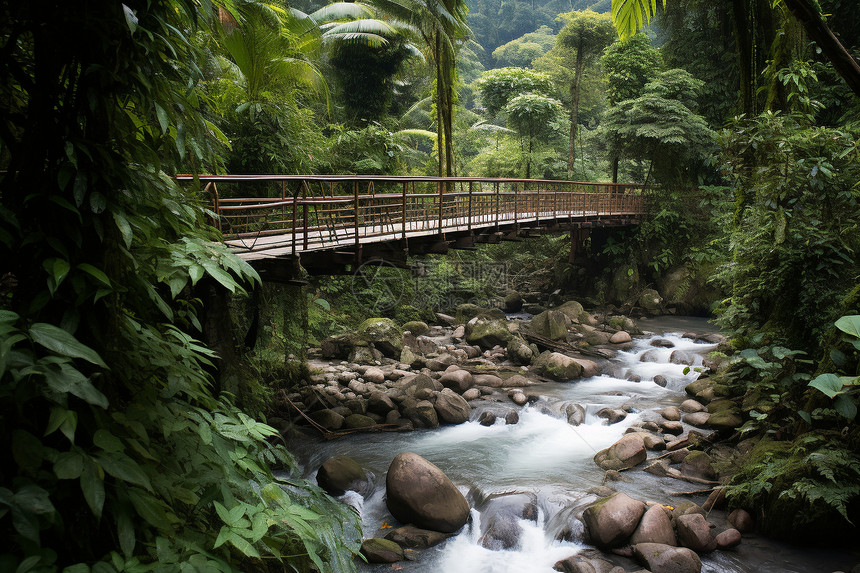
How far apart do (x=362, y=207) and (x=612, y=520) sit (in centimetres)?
546

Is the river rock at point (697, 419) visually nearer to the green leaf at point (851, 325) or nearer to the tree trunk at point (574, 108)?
the green leaf at point (851, 325)

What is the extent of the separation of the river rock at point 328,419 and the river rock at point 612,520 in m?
3.96

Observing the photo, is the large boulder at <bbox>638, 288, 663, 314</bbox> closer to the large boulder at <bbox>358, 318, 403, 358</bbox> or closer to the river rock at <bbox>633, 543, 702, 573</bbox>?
the large boulder at <bbox>358, 318, 403, 358</bbox>

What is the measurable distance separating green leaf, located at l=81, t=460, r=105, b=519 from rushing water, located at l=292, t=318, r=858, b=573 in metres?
4.38

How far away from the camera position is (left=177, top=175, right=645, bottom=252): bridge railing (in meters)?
6.70

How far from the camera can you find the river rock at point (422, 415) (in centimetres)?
850

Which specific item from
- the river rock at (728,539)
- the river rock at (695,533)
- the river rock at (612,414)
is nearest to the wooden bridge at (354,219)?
the river rock at (612,414)

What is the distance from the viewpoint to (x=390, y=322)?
40.1ft

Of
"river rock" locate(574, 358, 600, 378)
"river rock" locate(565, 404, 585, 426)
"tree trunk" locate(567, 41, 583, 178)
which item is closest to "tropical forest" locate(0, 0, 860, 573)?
Result: "river rock" locate(574, 358, 600, 378)

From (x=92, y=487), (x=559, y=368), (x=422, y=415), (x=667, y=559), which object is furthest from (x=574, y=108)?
(x=92, y=487)

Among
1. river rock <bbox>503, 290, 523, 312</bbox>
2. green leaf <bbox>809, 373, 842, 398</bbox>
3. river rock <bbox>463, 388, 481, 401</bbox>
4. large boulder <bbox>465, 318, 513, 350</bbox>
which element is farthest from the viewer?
river rock <bbox>503, 290, 523, 312</bbox>

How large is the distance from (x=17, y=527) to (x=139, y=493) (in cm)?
34

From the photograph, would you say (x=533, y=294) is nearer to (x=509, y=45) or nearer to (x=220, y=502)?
(x=220, y=502)

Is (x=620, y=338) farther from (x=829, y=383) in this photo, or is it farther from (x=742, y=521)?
(x=829, y=383)
